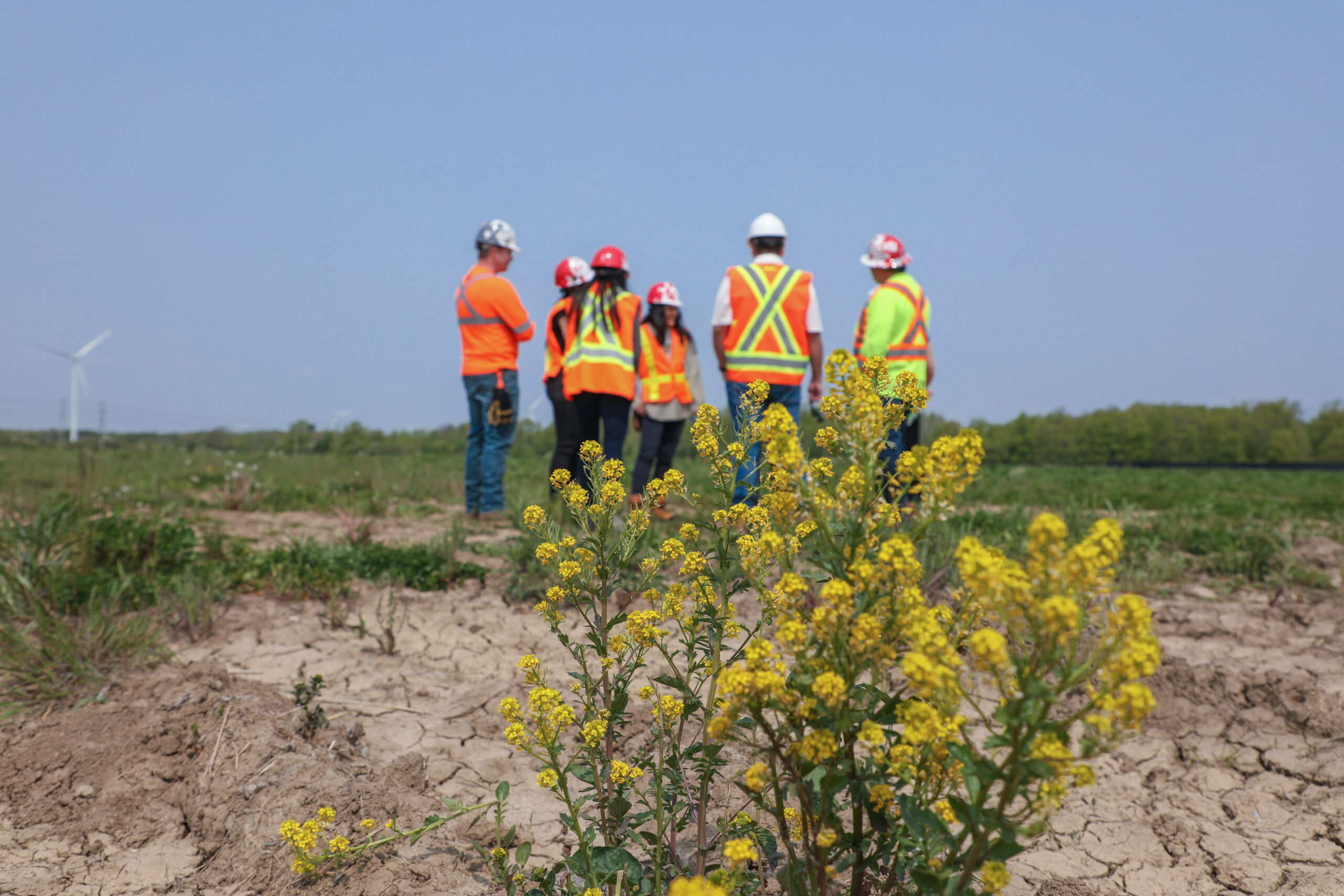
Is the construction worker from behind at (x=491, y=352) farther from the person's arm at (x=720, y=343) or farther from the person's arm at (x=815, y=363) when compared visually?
the person's arm at (x=815, y=363)

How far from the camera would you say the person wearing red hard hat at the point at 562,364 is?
6348 mm

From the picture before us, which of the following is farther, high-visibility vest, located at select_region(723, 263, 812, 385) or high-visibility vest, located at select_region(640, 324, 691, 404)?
high-visibility vest, located at select_region(640, 324, 691, 404)

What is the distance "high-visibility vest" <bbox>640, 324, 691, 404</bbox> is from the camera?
6145mm

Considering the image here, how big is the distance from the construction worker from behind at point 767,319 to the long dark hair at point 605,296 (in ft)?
2.68

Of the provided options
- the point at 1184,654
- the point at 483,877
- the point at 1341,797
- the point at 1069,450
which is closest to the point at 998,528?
the point at 1184,654

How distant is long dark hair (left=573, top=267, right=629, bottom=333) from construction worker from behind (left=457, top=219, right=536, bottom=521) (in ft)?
2.46

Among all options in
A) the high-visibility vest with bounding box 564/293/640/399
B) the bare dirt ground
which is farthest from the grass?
the high-visibility vest with bounding box 564/293/640/399

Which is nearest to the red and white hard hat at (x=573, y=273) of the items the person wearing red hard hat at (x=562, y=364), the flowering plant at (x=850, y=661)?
the person wearing red hard hat at (x=562, y=364)

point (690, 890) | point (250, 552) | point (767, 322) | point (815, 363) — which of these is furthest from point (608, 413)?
point (690, 890)

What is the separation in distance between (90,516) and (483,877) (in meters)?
3.58

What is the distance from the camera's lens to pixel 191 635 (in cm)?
350

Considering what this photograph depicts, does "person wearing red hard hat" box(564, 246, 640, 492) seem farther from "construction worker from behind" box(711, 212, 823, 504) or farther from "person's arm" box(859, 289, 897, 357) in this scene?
"person's arm" box(859, 289, 897, 357)

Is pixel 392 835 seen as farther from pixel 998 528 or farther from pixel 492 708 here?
pixel 998 528

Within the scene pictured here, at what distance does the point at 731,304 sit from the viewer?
5738mm
